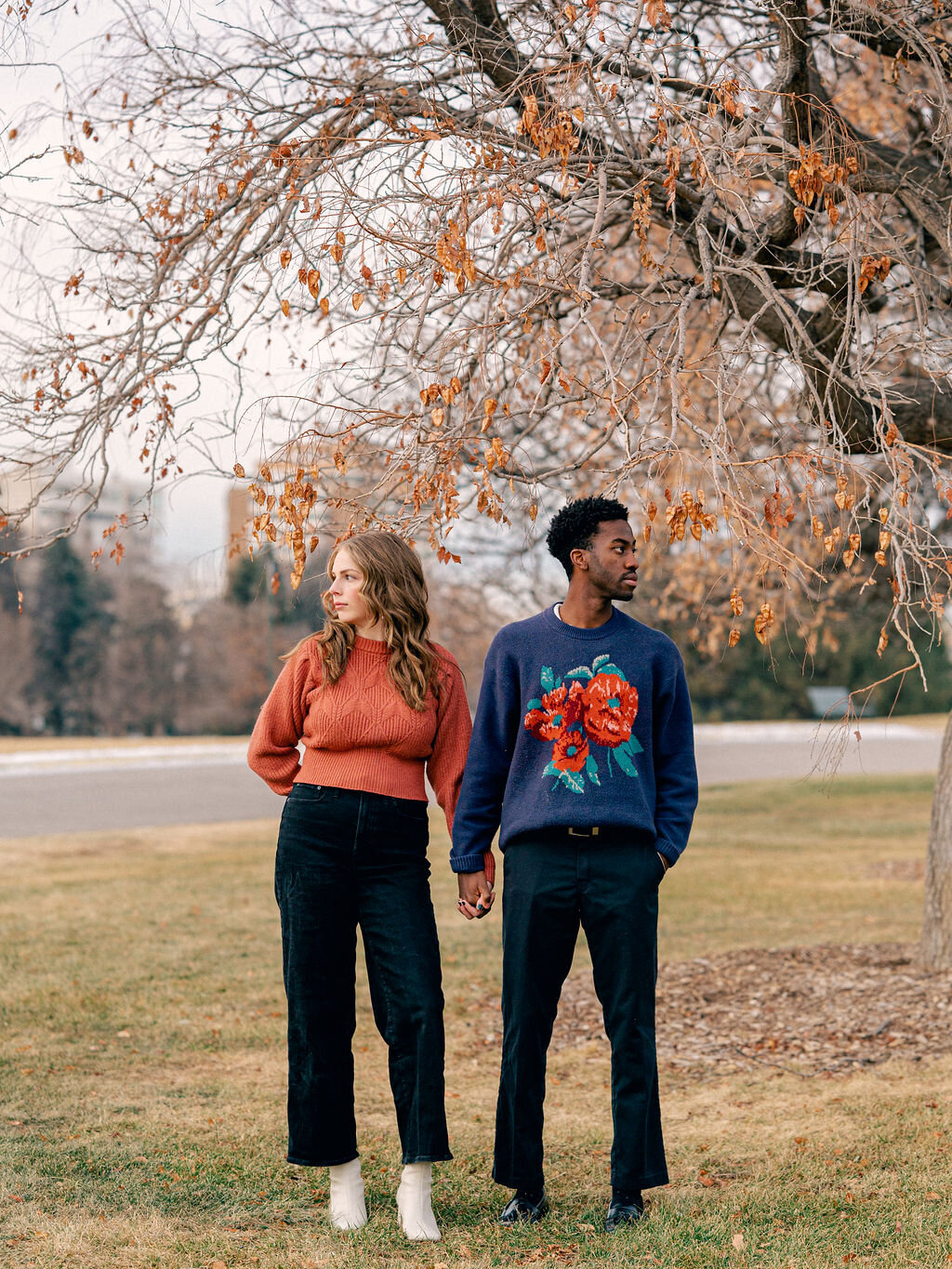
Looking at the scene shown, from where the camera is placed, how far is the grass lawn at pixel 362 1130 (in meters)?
3.79

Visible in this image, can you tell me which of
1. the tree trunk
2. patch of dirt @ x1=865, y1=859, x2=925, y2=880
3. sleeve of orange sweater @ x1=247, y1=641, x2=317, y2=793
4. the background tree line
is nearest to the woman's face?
sleeve of orange sweater @ x1=247, y1=641, x2=317, y2=793

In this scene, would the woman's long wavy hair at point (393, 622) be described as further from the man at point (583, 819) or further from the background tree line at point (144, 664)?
the background tree line at point (144, 664)

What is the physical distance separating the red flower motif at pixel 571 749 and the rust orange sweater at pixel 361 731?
334 millimetres

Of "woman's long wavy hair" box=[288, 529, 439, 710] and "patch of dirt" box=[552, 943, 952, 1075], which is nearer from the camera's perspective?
"woman's long wavy hair" box=[288, 529, 439, 710]

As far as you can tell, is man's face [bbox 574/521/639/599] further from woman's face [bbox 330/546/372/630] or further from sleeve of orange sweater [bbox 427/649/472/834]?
woman's face [bbox 330/546/372/630]

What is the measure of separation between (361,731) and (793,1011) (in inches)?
163

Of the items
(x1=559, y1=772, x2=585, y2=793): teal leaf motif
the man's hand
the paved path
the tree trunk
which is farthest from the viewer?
the paved path

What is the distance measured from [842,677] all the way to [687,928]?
143ft

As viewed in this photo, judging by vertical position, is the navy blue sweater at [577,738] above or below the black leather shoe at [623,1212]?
above

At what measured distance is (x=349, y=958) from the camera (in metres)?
3.87

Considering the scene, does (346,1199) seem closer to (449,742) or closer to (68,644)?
(449,742)

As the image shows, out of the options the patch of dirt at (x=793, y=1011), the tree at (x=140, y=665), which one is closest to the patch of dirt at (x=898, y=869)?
the patch of dirt at (x=793, y=1011)

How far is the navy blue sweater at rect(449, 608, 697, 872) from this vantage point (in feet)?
12.2

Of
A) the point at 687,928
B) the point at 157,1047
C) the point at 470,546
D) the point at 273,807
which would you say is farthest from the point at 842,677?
the point at 157,1047
